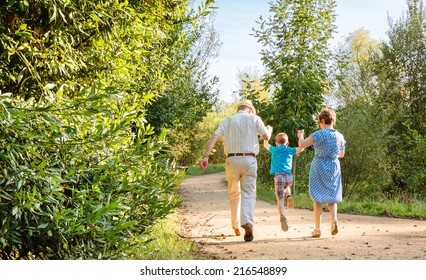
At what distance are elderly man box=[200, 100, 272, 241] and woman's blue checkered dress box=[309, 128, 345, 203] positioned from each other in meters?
A: 0.84

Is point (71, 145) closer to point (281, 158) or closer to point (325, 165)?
point (325, 165)

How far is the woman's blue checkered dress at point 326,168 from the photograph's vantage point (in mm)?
8125

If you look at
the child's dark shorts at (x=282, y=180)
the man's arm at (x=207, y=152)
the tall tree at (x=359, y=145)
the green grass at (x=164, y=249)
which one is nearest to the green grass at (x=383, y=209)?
the tall tree at (x=359, y=145)

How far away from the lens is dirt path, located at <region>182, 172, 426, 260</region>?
6.79 metres

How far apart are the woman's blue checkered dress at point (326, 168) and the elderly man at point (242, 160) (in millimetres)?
845

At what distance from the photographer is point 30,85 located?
5.37 meters

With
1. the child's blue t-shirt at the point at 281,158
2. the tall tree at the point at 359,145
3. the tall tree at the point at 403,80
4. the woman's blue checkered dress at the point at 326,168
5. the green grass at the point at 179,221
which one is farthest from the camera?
the tall tree at the point at 403,80

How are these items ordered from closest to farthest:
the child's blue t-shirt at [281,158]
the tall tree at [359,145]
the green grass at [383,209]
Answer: the child's blue t-shirt at [281,158] → the green grass at [383,209] → the tall tree at [359,145]

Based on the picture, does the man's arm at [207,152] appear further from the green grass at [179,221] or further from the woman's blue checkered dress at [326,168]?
the woman's blue checkered dress at [326,168]

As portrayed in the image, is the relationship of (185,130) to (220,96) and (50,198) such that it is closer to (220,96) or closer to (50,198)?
(220,96)

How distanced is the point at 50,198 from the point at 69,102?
931 mm

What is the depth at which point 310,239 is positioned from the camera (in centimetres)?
805

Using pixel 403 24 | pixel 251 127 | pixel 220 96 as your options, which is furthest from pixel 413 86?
pixel 251 127

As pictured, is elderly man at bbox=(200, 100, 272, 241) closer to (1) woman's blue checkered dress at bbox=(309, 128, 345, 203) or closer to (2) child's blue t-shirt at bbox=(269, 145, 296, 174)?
(1) woman's blue checkered dress at bbox=(309, 128, 345, 203)
